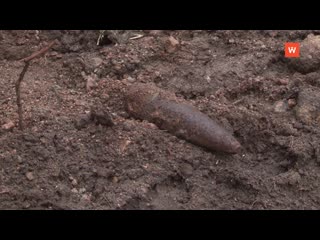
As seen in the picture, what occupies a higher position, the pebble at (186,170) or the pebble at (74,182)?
the pebble at (186,170)

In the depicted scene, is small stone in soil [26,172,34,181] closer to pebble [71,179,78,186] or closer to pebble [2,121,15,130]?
pebble [71,179,78,186]

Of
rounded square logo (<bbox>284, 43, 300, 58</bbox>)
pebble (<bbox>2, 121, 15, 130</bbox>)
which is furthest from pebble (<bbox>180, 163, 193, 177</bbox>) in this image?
rounded square logo (<bbox>284, 43, 300, 58</bbox>)

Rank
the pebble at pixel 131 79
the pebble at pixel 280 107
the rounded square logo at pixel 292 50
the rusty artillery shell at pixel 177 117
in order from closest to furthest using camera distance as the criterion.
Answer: the rusty artillery shell at pixel 177 117, the pebble at pixel 280 107, the pebble at pixel 131 79, the rounded square logo at pixel 292 50

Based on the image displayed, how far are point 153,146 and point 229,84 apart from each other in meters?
0.64

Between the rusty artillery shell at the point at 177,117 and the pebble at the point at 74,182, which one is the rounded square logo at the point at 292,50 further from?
the pebble at the point at 74,182

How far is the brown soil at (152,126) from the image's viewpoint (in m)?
2.33

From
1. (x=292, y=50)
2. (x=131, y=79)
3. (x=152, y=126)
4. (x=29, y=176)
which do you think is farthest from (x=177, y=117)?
(x=292, y=50)

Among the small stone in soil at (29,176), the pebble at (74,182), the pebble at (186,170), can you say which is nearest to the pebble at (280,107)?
the pebble at (186,170)

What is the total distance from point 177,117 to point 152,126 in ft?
0.43

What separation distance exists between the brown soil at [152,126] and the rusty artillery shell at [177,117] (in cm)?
5

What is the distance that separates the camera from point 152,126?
2578 mm

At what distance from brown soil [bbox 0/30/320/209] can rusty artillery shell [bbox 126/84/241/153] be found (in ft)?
0.15

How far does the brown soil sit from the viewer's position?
2334mm
